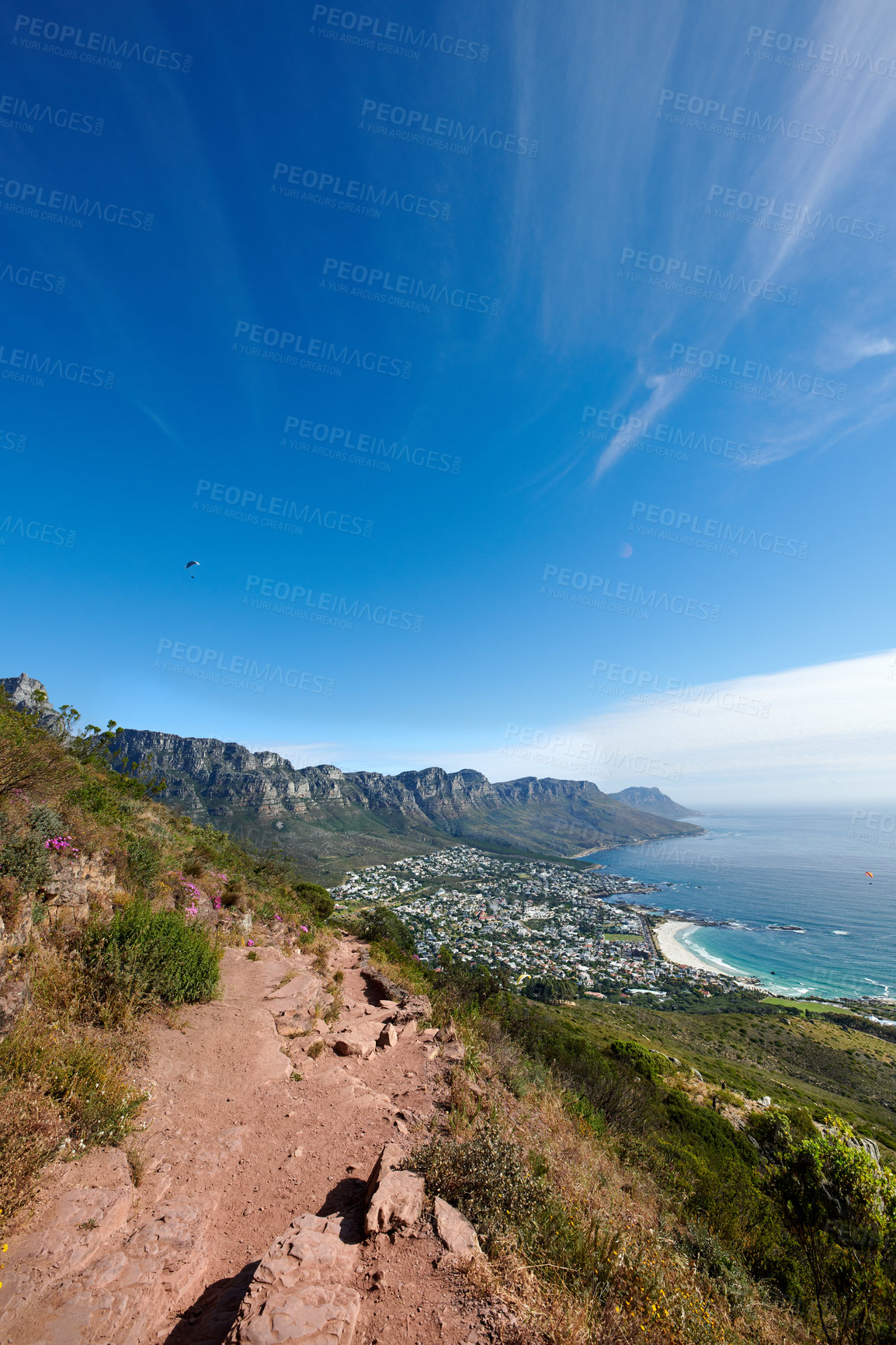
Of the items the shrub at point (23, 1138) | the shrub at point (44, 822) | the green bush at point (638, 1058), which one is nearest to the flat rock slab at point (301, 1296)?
the shrub at point (23, 1138)

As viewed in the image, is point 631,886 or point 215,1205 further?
point 631,886

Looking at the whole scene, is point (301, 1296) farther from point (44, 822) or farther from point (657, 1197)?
point (657, 1197)

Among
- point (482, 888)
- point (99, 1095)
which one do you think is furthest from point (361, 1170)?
point (482, 888)

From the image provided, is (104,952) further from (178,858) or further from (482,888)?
(482,888)

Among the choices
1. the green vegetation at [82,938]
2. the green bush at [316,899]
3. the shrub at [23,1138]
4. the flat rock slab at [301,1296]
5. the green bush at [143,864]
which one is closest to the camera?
the flat rock slab at [301,1296]

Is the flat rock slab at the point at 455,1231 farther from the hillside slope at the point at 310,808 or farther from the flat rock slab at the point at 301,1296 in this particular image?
the hillside slope at the point at 310,808

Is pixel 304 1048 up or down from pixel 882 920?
up

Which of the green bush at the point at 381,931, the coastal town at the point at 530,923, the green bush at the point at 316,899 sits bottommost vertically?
the coastal town at the point at 530,923

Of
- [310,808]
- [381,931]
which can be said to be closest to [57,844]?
[381,931]
